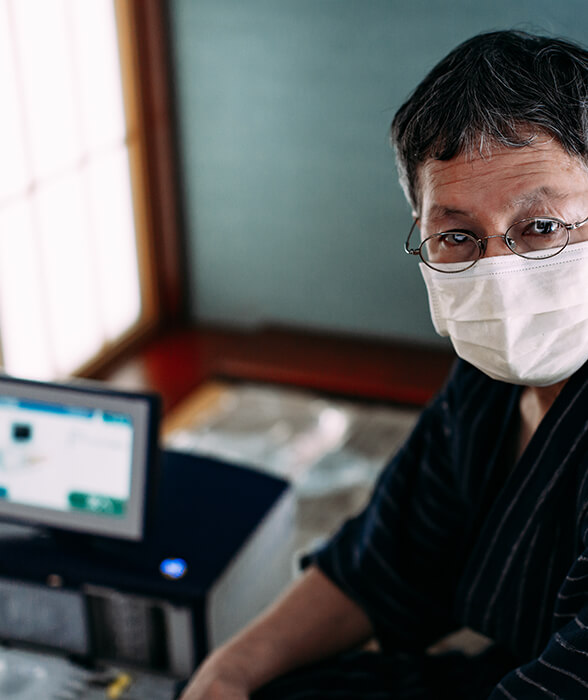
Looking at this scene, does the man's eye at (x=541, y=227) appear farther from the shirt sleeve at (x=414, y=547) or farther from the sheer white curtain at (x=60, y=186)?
the sheer white curtain at (x=60, y=186)

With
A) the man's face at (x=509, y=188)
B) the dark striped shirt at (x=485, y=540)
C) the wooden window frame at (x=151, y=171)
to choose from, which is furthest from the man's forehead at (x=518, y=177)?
the wooden window frame at (x=151, y=171)

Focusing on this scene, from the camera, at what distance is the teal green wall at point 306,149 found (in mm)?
3576

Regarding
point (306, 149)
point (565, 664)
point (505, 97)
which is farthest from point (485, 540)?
point (306, 149)

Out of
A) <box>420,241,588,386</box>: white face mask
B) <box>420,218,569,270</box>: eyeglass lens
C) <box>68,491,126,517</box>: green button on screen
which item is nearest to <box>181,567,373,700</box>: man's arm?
<box>68,491,126,517</box>: green button on screen

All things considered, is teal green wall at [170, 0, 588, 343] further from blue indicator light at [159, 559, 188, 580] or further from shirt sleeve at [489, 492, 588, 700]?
shirt sleeve at [489, 492, 588, 700]

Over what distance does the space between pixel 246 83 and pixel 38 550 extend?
9.16ft

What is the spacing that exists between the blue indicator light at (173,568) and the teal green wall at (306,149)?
98.7 inches

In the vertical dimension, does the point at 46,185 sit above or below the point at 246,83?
below

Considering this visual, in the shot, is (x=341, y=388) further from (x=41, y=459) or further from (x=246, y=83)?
(x=41, y=459)

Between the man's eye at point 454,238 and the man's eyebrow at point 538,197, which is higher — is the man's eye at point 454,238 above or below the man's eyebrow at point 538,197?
below

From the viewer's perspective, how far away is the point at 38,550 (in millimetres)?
1521

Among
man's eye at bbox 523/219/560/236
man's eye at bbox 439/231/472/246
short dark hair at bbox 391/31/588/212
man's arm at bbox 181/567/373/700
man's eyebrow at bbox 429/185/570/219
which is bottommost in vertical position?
man's arm at bbox 181/567/373/700

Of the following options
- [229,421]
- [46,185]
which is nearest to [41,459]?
[229,421]

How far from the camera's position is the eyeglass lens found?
1.01m
